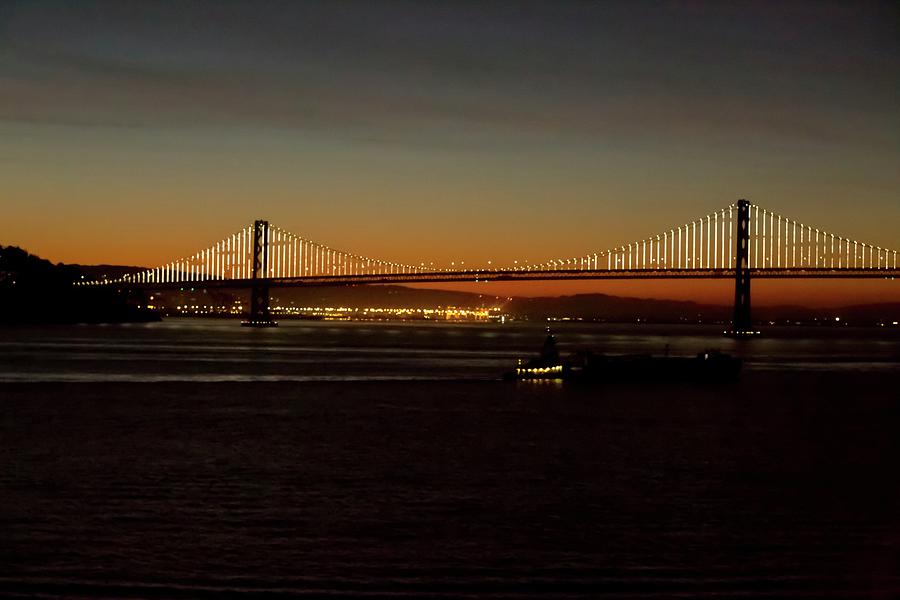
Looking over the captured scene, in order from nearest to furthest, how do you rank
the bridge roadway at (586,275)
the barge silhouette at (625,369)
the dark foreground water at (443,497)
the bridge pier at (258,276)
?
1. the dark foreground water at (443,497)
2. the barge silhouette at (625,369)
3. the bridge roadway at (586,275)
4. the bridge pier at (258,276)

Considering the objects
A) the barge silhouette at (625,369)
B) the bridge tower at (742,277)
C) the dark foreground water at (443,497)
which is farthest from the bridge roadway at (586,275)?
the dark foreground water at (443,497)

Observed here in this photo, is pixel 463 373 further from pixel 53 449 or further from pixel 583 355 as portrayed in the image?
pixel 53 449

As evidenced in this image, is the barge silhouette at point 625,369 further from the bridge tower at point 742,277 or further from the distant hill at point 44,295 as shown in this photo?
the distant hill at point 44,295

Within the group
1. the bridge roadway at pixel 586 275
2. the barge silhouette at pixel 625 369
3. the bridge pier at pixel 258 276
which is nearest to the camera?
the barge silhouette at pixel 625 369

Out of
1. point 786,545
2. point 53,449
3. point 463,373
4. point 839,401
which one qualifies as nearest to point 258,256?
point 463,373

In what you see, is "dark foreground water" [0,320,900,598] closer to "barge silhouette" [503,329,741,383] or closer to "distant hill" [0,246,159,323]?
"barge silhouette" [503,329,741,383]

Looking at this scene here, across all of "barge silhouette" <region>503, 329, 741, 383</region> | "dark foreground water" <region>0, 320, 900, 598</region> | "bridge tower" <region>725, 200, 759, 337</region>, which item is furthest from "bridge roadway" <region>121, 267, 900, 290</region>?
"dark foreground water" <region>0, 320, 900, 598</region>

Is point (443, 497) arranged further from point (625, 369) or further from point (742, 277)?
point (742, 277)
